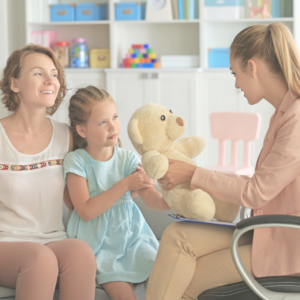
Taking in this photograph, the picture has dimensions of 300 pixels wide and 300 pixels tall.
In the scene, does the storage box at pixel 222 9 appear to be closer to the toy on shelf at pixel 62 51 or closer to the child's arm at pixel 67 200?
the toy on shelf at pixel 62 51

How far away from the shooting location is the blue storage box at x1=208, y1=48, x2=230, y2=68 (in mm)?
3877

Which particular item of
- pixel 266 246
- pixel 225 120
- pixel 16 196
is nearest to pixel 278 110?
pixel 266 246

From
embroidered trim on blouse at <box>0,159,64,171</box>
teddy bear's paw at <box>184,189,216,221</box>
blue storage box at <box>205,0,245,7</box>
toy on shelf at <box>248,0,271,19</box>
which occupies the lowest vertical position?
teddy bear's paw at <box>184,189,216,221</box>

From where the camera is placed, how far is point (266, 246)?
3.83 feet

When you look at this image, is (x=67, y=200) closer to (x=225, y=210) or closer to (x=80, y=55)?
(x=225, y=210)

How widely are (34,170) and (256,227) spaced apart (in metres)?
0.81

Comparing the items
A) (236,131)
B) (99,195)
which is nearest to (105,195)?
(99,195)

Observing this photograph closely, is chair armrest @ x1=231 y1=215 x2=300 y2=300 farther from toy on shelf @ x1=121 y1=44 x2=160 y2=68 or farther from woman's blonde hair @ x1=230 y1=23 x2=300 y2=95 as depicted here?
toy on shelf @ x1=121 y1=44 x2=160 y2=68

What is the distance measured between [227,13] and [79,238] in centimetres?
288

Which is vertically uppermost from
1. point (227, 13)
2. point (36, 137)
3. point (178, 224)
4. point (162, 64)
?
point (227, 13)

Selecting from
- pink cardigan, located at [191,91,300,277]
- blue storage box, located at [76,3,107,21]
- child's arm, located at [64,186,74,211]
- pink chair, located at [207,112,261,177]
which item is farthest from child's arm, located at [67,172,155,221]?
blue storage box, located at [76,3,107,21]

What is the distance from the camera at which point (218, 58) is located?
390 cm

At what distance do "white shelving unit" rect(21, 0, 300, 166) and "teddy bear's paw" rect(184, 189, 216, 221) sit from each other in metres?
2.69

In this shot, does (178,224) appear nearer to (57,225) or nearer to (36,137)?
(57,225)
